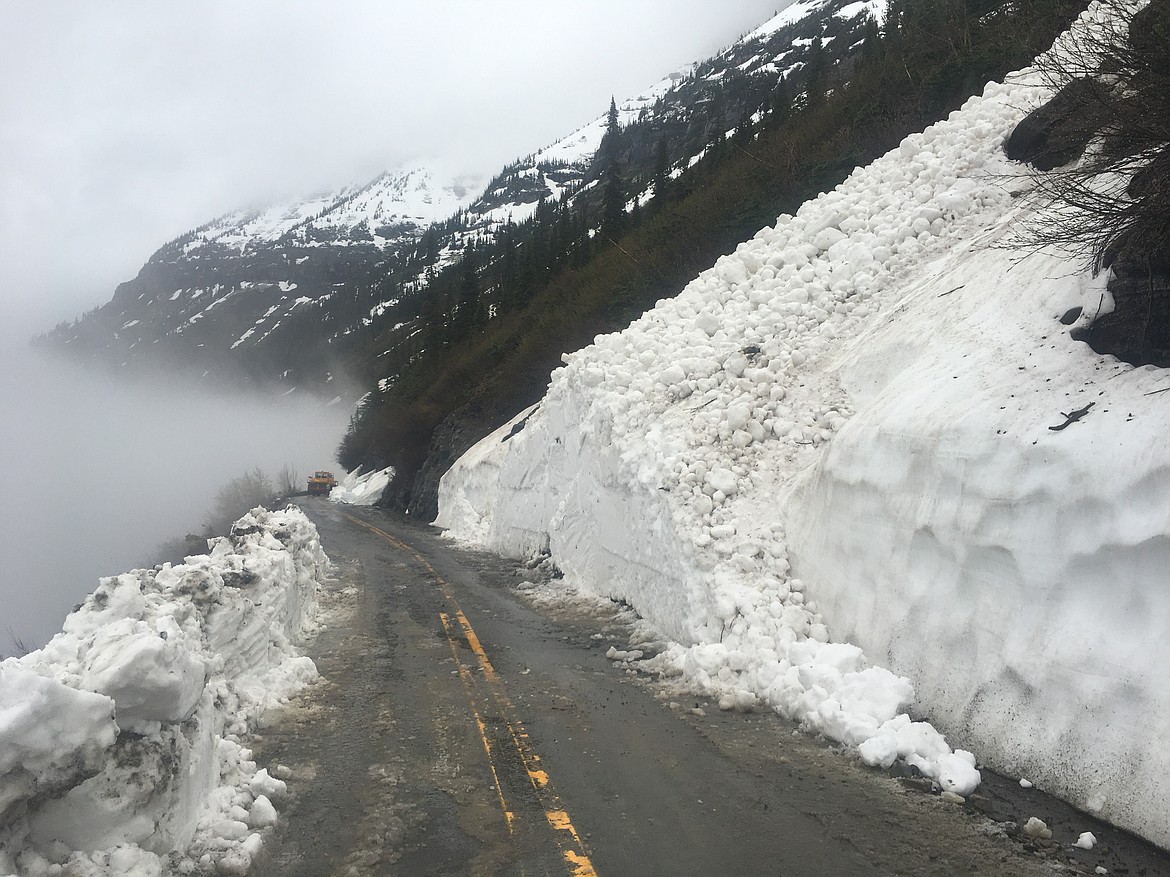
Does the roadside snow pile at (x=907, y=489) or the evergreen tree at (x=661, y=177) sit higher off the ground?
the evergreen tree at (x=661, y=177)

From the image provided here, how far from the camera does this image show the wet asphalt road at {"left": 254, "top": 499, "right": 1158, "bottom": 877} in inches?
164

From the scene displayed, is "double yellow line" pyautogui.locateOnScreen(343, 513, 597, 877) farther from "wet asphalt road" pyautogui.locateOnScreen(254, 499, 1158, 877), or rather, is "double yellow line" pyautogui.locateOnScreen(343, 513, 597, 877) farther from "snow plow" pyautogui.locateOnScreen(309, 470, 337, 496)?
"snow plow" pyautogui.locateOnScreen(309, 470, 337, 496)

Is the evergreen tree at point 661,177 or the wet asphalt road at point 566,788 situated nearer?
the wet asphalt road at point 566,788

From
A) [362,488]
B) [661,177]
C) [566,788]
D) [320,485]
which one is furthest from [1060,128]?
[320,485]

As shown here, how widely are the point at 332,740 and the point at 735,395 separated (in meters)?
7.73

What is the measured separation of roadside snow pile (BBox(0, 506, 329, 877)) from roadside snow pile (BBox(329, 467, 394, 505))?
146 ft

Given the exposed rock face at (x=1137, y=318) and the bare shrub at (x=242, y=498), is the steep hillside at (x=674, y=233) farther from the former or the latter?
the bare shrub at (x=242, y=498)

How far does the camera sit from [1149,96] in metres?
5.19

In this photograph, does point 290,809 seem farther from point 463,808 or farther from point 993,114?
point 993,114

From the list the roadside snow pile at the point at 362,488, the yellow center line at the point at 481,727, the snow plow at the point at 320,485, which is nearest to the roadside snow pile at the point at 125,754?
the yellow center line at the point at 481,727

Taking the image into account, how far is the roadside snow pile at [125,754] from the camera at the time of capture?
139 inches

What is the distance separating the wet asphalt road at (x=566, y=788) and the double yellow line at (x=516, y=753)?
0.7 inches

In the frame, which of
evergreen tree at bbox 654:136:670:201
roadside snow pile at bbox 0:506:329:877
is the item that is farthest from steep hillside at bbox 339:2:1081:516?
roadside snow pile at bbox 0:506:329:877

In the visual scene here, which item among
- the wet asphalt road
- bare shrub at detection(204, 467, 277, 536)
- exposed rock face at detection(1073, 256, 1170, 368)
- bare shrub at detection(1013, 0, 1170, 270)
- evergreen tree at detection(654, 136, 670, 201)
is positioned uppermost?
evergreen tree at detection(654, 136, 670, 201)
